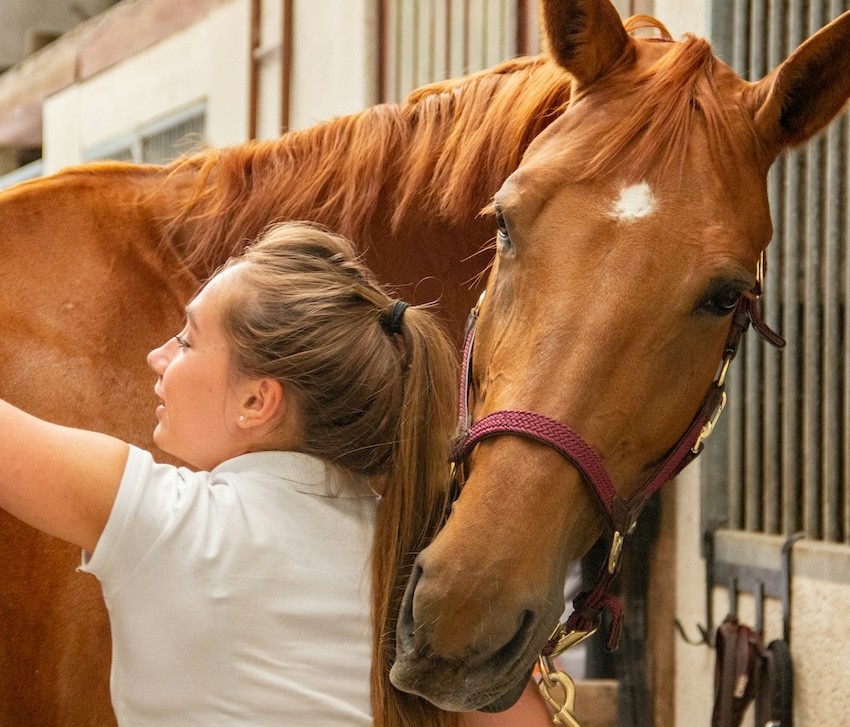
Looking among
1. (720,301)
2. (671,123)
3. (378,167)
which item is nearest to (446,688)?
(720,301)

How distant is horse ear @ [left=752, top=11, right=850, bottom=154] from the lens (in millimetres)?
1393

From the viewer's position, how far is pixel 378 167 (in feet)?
5.46

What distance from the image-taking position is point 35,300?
1543mm

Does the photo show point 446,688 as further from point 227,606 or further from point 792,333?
point 792,333

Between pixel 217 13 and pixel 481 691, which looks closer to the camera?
A: pixel 481 691

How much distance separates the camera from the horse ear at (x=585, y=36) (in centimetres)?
143

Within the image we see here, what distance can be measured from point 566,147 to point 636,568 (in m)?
1.79

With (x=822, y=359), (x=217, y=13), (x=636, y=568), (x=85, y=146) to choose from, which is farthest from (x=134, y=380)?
(x=85, y=146)

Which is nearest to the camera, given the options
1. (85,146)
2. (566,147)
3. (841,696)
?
(566,147)

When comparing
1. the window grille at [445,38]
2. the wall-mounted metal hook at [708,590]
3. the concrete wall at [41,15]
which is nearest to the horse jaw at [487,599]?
the wall-mounted metal hook at [708,590]

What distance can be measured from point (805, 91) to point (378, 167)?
618mm

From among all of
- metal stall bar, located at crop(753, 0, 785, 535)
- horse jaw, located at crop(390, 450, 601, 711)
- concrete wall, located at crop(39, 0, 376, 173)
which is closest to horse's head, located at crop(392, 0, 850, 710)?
horse jaw, located at crop(390, 450, 601, 711)

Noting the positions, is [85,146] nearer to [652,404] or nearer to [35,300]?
[35,300]

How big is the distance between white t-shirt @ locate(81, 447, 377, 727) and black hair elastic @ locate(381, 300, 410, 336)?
8.4 inches
